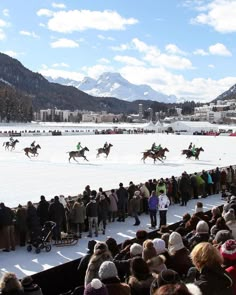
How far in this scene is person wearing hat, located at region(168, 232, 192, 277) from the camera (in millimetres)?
6449

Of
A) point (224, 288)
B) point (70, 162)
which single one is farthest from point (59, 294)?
point (70, 162)

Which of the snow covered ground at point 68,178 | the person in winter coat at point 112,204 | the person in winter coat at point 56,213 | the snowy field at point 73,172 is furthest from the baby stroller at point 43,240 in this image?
the snowy field at point 73,172

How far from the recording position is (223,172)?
69.6 feet

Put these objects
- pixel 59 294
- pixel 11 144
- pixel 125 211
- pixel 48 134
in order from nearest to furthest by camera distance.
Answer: pixel 59 294 → pixel 125 211 → pixel 11 144 → pixel 48 134

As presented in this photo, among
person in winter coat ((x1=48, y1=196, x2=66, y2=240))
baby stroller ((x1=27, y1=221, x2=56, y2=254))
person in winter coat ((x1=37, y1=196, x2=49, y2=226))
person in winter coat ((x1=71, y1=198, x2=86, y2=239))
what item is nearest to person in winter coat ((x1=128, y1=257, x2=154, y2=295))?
baby stroller ((x1=27, y1=221, x2=56, y2=254))

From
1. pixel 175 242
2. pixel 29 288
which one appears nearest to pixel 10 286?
pixel 29 288

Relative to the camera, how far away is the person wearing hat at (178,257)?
6.45 meters

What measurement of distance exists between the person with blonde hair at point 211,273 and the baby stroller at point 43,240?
7007 mm

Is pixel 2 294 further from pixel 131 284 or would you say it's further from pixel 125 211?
pixel 125 211

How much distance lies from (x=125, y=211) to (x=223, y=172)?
711cm

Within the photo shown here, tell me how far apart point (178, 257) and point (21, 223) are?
6412 mm

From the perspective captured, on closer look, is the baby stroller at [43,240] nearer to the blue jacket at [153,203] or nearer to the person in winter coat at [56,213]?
the person in winter coat at [56,213]

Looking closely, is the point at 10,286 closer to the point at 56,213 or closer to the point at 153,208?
the point at 56,213

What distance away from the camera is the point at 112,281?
518cm
